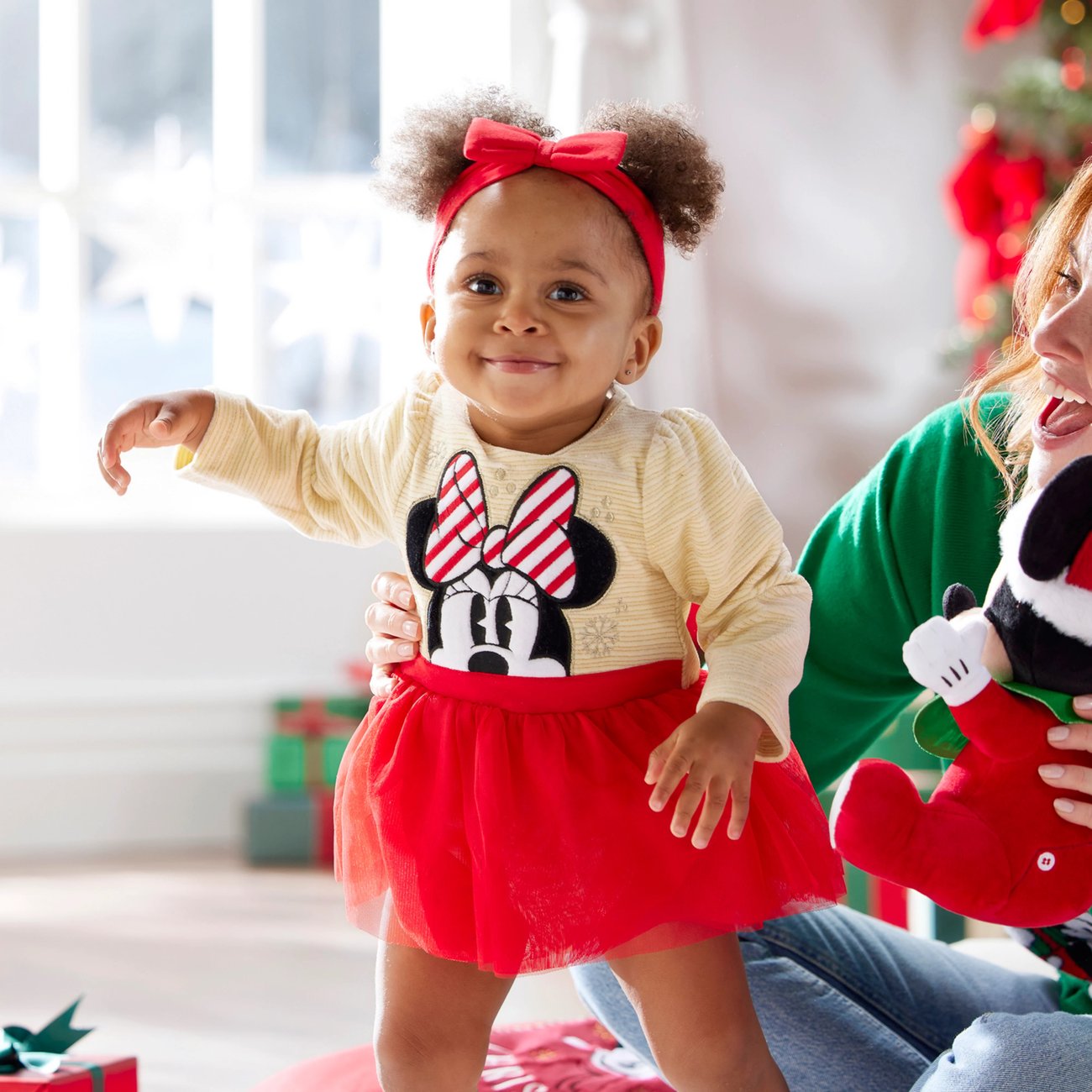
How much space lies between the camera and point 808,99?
9.41 feet

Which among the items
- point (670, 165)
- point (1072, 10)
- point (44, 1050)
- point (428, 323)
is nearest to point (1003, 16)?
point (1072, 10)

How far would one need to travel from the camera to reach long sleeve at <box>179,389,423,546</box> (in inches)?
41.3

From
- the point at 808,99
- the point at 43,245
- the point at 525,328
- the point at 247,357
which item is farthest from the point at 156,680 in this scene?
the point at 525,328

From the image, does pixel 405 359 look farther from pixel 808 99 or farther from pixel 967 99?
pixel 967 99

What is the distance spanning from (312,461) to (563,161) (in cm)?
31

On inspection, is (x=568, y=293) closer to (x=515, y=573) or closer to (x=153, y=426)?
(x=515, y=573)

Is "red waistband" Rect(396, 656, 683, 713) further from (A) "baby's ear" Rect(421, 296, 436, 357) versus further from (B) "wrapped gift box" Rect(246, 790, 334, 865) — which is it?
(B) "wrapped gift box" Rect(246, 790, 334, 865)

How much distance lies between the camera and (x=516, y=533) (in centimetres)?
98

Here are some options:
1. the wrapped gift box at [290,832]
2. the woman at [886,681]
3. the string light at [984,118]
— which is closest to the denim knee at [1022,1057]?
the woman at [886,681]

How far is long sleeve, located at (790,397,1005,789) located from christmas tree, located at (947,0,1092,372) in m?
1.24

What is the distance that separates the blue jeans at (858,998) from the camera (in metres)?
1.22

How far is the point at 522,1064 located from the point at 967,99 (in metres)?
1.82

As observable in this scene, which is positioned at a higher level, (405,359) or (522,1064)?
(405,359)

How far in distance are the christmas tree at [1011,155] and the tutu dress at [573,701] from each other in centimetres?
157
